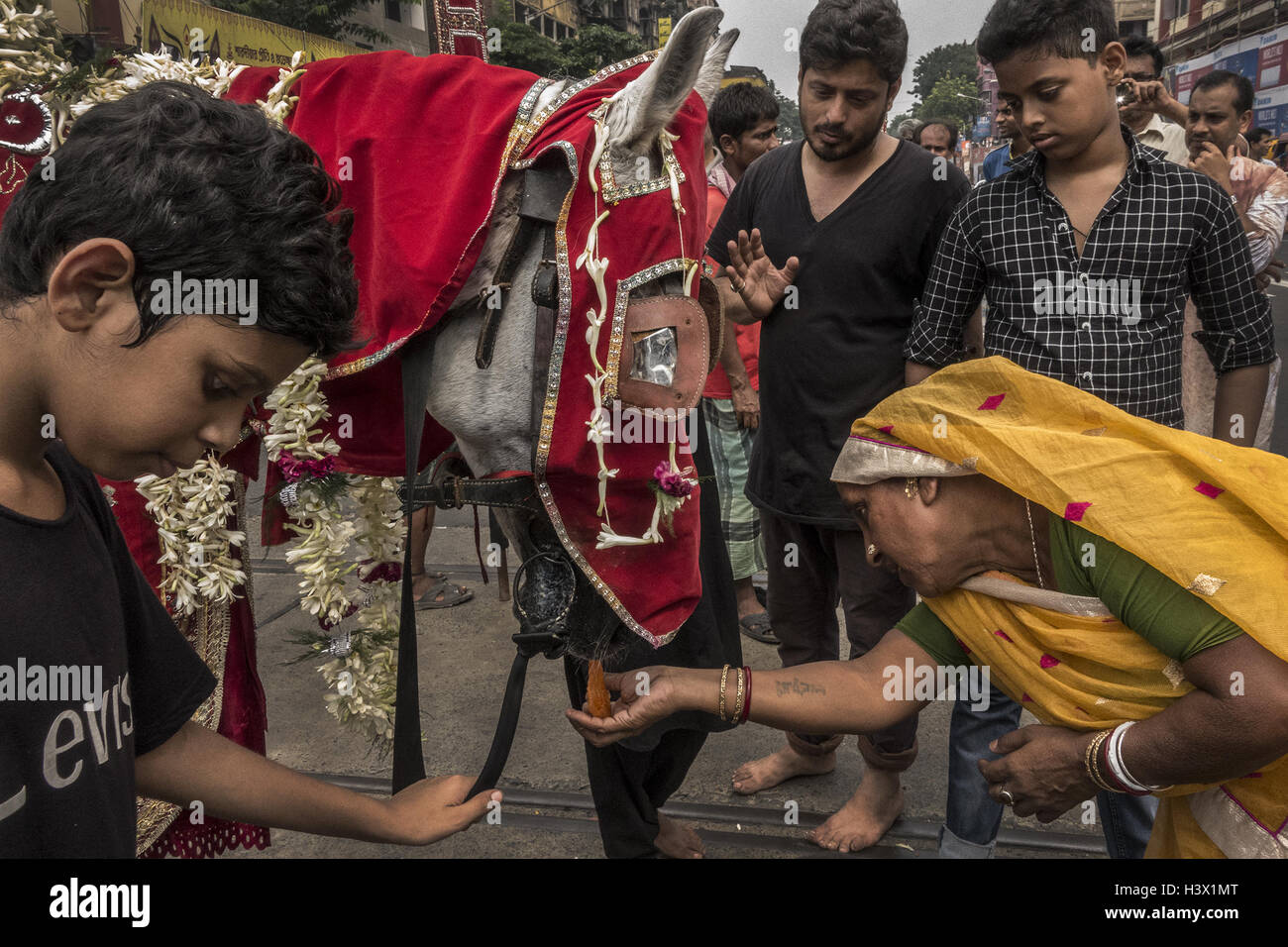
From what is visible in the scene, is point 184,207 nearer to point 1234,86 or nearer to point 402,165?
point 402,165

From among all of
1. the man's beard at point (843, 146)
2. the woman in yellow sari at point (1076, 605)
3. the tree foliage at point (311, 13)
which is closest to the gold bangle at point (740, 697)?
the woman in yellow sari at point (1076, 605)

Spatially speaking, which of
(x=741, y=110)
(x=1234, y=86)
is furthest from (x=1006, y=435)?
(x=1234, y=86)

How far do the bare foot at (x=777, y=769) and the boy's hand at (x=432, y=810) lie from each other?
1.68 m

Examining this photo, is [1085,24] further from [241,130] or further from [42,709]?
[42,709]

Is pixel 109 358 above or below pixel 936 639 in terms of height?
above

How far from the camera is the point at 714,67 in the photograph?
187cm

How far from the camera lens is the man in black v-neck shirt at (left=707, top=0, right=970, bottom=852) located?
8.13 feet

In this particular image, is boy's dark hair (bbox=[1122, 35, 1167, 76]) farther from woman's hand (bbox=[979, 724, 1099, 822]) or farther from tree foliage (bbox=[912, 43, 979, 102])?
tree foliage (bbox=[912, 43, 979, 102])

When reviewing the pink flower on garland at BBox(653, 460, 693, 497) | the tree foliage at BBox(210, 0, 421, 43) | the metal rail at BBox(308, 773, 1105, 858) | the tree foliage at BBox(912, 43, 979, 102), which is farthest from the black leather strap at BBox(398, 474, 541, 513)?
the tree foliage at BBox(912, 43, 979, 102)

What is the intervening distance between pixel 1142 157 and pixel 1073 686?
4.04 feet

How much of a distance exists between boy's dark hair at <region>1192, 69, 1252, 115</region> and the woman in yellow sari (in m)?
4.01

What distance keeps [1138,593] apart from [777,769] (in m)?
1.74

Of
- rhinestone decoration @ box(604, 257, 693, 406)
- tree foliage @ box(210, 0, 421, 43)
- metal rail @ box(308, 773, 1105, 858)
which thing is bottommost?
metal rail @ box(308, 773, 1105, 858)

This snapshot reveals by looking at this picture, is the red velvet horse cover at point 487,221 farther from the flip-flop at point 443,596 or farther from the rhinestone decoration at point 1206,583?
the flip-flop at point 443,596
